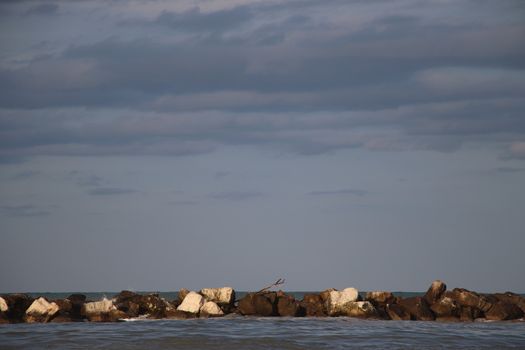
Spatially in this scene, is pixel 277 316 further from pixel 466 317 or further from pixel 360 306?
pixel 466 317

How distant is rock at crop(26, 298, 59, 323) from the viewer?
47.8m

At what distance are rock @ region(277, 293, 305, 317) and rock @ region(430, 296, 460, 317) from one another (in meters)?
8.17

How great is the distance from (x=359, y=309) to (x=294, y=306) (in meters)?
4.02

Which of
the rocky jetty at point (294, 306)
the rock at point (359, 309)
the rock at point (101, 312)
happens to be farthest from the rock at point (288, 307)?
the rock at point (101, 312)

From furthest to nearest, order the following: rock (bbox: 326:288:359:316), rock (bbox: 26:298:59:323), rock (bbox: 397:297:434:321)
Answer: rock (bbox: 326:288:359:316), rock (bbox: 397:297:434:321), rock (bbox: 26:298:59:323)

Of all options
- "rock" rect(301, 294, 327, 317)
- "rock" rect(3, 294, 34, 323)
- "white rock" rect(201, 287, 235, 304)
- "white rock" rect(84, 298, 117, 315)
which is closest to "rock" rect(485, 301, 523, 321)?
"rock" rect(301, 294, 327, 317)

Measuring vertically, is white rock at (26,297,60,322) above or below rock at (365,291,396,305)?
below

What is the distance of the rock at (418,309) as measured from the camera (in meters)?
51.9

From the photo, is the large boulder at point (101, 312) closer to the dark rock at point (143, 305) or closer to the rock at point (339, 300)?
the dark rock at point (143, 305)

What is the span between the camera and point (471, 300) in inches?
2092

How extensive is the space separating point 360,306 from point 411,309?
3213 mm

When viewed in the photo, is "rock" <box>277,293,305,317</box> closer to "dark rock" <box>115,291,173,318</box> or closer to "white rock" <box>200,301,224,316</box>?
"white rock" <box>200,301,224,316</box>

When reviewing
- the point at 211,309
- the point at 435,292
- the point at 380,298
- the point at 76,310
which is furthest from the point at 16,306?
the point at 435,292

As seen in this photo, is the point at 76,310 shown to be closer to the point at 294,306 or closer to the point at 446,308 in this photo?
the point at 294,306
